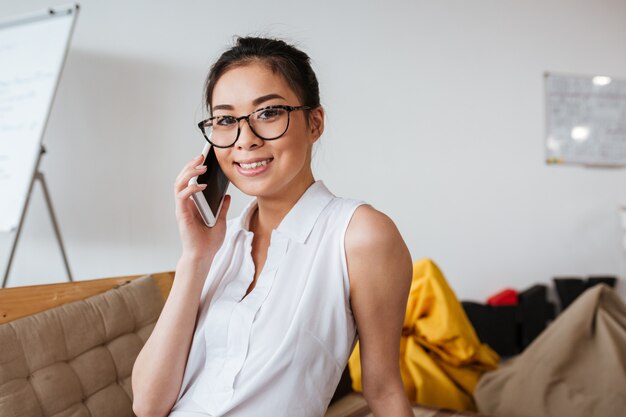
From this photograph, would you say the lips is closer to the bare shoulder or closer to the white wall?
the bare shoulder

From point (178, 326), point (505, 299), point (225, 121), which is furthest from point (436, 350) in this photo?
point (225, 121)

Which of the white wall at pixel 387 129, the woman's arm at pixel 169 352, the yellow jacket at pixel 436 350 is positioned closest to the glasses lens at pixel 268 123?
the woman's arm at pixel 169 352

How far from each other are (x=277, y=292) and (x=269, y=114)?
333mm

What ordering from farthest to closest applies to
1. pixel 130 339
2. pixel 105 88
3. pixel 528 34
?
pixel 528 34, pixel 105 88, pixel 130 339

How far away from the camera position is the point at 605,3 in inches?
151

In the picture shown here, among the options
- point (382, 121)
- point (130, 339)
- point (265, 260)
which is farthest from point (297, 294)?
point (382, 121)

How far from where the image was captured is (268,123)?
42.1 inches

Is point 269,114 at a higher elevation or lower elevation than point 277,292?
higher

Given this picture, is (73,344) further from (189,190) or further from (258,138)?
(258,138)

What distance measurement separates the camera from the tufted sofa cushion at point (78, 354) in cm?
127

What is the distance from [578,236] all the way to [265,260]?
10.5 ft

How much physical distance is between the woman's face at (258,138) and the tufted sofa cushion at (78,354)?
0.66 metres

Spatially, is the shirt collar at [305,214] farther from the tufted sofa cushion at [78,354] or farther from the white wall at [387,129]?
the white wall at [387,129]

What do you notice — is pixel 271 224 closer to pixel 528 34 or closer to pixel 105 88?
pixel 105 88
